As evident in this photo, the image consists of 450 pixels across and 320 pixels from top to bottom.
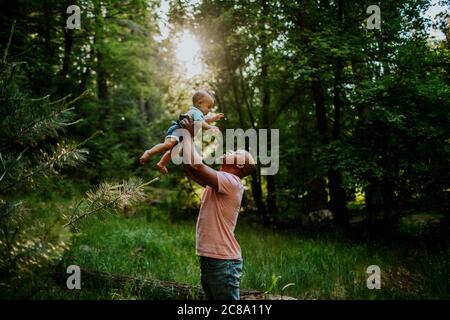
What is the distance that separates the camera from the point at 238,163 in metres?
3.05

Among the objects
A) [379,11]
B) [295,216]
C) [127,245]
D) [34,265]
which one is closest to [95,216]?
[34,265]

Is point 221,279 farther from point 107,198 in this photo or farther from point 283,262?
point 283,262

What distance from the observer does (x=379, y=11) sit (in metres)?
7.36

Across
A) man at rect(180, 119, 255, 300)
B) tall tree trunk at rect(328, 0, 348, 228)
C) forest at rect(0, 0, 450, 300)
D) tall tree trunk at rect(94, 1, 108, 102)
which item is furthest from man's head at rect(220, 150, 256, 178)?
tall tree trunk at rect(94, 1, 108, 102)

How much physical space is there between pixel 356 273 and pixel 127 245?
4.10 meters

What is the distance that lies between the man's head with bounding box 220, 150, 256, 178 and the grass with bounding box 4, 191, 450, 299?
4.91 feet

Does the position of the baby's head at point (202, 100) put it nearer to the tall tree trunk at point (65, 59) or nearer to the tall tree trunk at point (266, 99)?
the tall tree trunk at point (266, 99)

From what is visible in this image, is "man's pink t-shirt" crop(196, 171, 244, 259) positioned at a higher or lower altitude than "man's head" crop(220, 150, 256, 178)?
lower

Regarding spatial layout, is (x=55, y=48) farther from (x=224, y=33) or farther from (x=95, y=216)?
(x=95, y=216)

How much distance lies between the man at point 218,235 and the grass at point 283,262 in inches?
50.4

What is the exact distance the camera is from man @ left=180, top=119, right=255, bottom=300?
9.21 feet

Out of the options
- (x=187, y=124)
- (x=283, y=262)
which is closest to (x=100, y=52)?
(x=283, y=262)

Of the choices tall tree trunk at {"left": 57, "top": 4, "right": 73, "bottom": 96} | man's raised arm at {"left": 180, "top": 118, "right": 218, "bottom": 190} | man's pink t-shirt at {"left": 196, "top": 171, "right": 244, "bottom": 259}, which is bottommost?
man's pink t-shirt at {"left": 196, "top": 171, "right": 244, "bottom": 259}

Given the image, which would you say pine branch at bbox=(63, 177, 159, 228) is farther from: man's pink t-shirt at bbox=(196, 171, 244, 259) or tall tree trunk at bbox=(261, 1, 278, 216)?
tall tree trunk at bbox=(261, 1, 278, 216)
